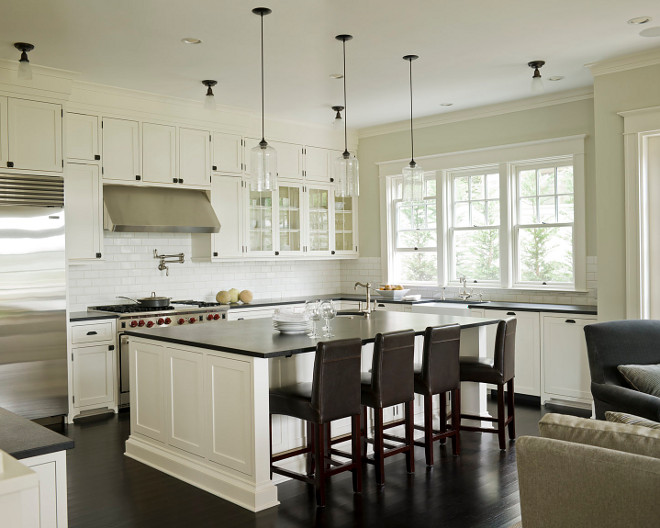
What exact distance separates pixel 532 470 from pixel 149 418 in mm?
3172

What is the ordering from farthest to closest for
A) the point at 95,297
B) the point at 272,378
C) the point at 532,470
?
the point at 95,297 < the point at 272,378 < the point at 532,470

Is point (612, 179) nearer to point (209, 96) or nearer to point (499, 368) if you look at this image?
point (499, 368)

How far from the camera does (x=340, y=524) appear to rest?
3535 mm

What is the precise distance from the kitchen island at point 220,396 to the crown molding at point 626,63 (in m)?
2.50

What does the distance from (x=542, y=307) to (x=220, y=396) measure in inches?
141

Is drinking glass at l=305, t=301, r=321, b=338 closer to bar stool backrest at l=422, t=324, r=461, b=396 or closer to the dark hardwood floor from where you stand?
bar stool backrest at l=422, t=324, r=461, b=396

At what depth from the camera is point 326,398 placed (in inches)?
147

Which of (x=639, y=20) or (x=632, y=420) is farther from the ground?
(x=639, y=20)

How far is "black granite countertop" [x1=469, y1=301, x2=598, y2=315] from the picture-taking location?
5996 mm

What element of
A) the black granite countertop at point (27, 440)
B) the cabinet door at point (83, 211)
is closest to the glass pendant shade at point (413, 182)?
the cabinet door at point (83, 211)

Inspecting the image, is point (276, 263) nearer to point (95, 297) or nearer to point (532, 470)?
point (95, 297)

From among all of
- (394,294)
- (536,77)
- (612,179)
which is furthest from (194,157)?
(612,179)

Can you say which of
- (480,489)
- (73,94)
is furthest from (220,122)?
(480,489)

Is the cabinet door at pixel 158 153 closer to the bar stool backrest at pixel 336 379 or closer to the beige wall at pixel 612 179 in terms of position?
the bar stool backrest at pixel 336 379
